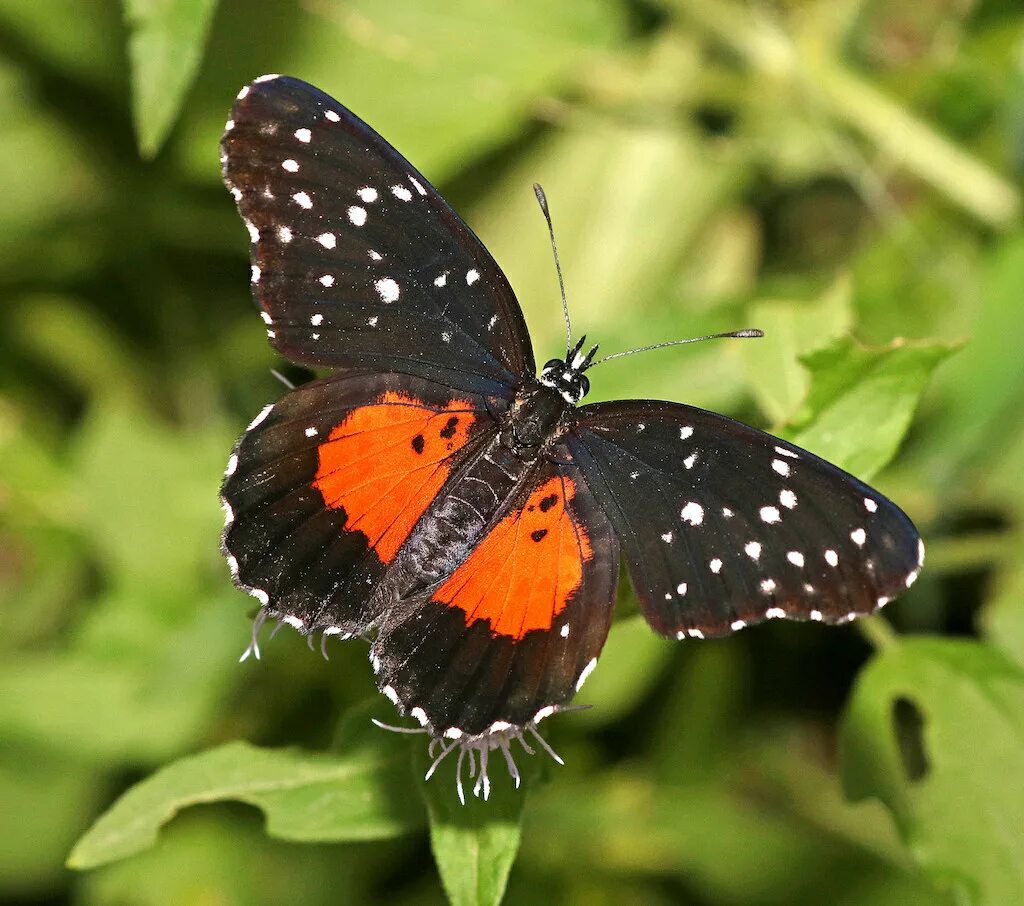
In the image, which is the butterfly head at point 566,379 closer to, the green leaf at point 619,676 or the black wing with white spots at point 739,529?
the black wing with white spots at point 739,529

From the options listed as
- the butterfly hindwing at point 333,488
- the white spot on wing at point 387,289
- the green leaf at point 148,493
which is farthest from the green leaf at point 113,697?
the white spot on wing at point 387,289

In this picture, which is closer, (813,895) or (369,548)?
Result: (369,548)

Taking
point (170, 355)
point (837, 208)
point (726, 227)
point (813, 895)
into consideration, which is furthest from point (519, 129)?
point (813, 895)

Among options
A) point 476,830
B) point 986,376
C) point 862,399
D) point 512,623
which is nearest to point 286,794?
point 476,830

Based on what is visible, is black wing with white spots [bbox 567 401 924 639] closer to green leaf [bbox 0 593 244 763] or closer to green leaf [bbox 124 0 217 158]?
green leaf [bbox 124 0 217 158]

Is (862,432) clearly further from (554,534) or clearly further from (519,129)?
(519,129)

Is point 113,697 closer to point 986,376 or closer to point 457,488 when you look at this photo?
point 457,488
